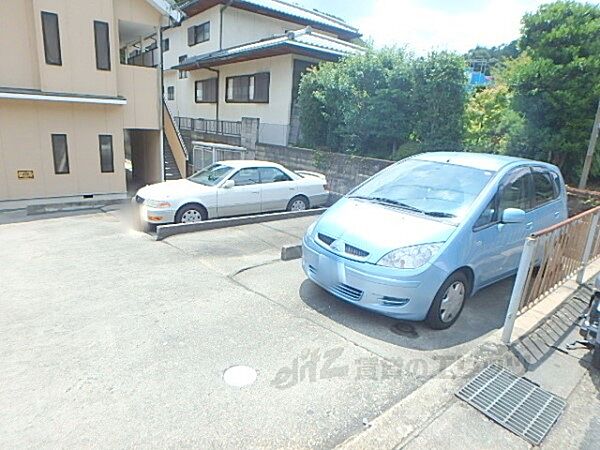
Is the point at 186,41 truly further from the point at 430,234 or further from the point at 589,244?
the point at 589,244

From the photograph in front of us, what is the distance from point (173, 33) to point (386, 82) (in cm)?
1846

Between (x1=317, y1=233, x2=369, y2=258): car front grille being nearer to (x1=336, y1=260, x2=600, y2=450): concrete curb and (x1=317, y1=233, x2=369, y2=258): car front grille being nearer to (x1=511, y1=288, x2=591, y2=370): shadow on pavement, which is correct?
(x1=336, y1=260, x2=600, y2=450): concrete curb

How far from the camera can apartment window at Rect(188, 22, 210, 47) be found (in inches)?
765

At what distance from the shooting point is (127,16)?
10.6m

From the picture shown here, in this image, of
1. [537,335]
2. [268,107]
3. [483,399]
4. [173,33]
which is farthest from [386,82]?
[173,33]

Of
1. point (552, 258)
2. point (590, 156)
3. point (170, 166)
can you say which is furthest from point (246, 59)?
point (552, 258)

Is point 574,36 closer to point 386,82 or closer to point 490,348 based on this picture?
point 386,82

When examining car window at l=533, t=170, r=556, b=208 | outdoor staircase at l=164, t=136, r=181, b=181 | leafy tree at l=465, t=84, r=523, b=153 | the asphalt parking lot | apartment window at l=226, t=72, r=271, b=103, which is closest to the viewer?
the asphalt parking lot

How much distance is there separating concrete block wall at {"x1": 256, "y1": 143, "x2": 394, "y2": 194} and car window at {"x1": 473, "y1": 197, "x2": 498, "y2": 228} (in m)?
4.76

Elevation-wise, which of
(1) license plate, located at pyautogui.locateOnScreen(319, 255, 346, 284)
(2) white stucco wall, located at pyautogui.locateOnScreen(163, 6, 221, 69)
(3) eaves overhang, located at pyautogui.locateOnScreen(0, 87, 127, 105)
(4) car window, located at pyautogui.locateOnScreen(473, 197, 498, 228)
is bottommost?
(1) license plate, located at pyautogui.locateOnScreen(319, 255, 346, 284)

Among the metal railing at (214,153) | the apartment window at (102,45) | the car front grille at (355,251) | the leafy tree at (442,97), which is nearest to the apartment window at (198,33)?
the metal railing at (214,153)

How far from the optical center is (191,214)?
721 centimetres

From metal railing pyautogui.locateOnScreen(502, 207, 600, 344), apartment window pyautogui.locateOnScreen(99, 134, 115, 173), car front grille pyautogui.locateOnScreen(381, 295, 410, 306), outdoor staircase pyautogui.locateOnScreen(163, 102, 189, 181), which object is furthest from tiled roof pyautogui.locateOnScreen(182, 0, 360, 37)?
car front grille pyautogui.locateOnScreen(381, 295, 410, 306)

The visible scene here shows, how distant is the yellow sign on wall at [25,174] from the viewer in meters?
9.79
